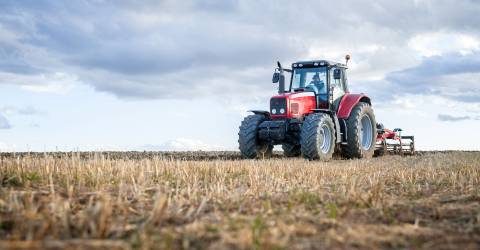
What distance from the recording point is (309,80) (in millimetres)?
14906

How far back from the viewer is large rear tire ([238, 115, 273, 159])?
546 inches

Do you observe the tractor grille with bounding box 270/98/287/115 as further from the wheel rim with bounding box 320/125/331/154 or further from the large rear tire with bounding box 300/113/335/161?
the wheel rim with bounding box 320/125/331/154

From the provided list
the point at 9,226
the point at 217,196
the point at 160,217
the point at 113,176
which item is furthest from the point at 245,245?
the point at 113,176

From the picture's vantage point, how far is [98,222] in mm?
3506

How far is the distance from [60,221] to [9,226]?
1.30 feet

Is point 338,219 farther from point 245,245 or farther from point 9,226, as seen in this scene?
point 9,226

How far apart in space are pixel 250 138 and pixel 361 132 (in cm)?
471

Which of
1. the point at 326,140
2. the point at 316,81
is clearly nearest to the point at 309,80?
the point at 316,81

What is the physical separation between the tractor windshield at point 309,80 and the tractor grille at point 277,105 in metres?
1.14

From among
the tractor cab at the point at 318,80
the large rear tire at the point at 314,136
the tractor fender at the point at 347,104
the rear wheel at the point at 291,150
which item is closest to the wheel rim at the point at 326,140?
the large rear tire at the point at 314,136

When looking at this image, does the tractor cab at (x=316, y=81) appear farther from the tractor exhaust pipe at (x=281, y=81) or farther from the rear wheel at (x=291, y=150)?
the rear wheel at (x=291, y=150)

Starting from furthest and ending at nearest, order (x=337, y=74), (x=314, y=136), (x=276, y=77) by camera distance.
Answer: (x=276, y=77)
(x=337, y=74)
(x=314, y=136)

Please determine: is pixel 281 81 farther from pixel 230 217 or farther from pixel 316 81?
pixel 230 217

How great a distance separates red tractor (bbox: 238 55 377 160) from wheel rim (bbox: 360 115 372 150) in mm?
424
